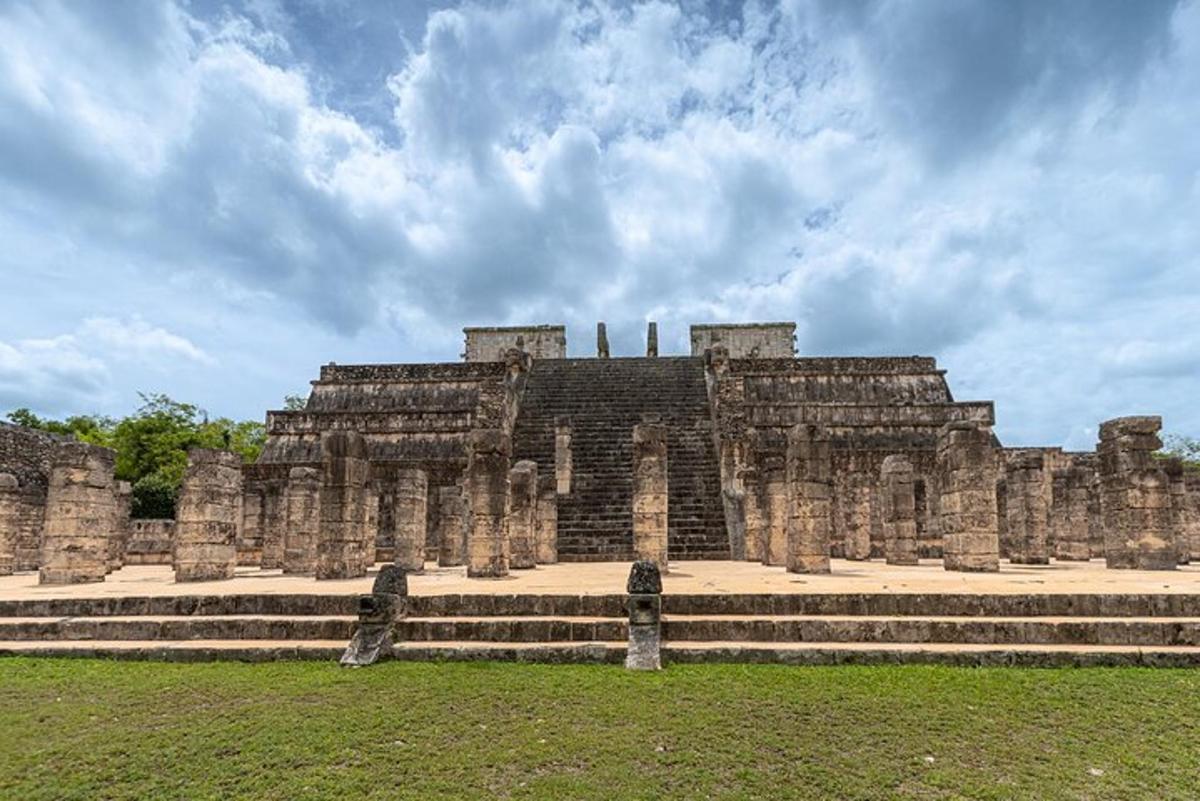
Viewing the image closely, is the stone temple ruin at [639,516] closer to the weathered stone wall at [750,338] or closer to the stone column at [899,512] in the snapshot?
the stone column at [899,512]

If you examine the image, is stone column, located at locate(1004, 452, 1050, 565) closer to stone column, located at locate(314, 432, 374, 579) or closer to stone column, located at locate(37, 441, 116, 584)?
stone column, located at locate(314, 432, 374, 579)

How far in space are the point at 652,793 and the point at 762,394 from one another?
22.9m

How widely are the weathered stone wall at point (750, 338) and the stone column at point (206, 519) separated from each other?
28615 mm

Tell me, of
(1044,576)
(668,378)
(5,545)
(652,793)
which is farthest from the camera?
(668,378)

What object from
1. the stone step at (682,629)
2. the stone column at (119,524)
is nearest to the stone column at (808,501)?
the stone step at (682,629)

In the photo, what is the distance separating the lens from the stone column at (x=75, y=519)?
12523 millimetres

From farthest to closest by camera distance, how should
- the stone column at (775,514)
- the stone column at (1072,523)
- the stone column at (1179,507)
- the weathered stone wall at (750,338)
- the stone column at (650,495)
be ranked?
1. the weathered stone wall at (750,338)
2. the stone column at (1072,523)
3. the stone column at (1179,507)
4. the stone column at (775,514)
5. the stone column at (650,495)

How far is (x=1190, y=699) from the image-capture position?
568 cm

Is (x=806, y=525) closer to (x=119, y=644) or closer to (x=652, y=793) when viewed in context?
(x=652, y=793)

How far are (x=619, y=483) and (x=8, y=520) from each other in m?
14.5

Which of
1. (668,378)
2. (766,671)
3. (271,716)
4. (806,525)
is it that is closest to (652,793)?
(766,671)

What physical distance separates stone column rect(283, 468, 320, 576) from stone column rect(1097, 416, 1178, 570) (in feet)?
52.6

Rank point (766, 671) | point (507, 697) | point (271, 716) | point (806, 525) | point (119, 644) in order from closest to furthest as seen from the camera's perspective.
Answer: point (271, 716), point (507, 697), point (766, 671), point (119, 644), point (806, 525)

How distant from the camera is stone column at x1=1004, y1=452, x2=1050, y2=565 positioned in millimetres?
15172
